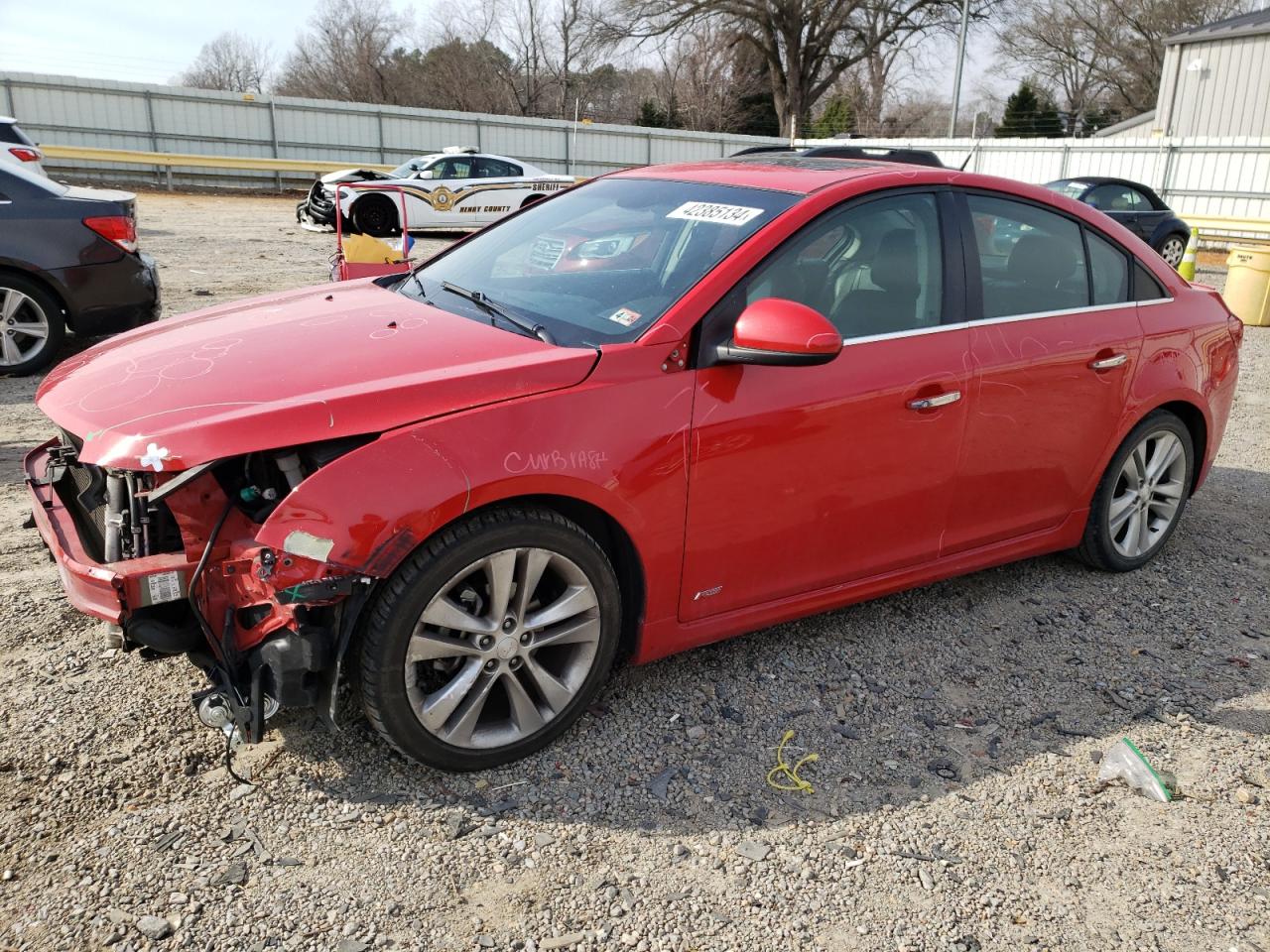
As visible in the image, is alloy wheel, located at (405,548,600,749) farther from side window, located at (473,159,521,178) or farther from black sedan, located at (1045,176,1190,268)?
side window, located at (473,159,521,178)

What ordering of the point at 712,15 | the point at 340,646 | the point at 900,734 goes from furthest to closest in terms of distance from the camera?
the point at 712,15 → the point at 900,734 → the point at 340,646

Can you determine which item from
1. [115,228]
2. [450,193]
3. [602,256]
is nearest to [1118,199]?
[450,193]

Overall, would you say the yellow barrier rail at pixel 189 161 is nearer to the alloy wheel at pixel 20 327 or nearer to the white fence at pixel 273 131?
the white fence at pixel 273 131

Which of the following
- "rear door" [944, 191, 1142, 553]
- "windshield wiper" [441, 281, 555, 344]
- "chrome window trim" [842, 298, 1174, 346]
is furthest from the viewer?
"rear door" [944, 191, 1142, 553]

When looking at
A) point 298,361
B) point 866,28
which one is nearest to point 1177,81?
point 866,28

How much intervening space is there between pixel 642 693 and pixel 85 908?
169 cm

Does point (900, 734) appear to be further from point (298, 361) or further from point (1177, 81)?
point (1177, 81)

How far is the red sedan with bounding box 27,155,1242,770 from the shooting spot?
2.60 metres

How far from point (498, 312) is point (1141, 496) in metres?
2.98

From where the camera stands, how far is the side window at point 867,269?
327 cm

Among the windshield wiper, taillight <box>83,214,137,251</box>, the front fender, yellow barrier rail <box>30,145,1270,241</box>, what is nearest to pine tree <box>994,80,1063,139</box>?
yellow barrier rail <box>30,145,1270,241</box>

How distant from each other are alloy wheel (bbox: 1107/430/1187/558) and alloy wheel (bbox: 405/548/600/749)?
2617 millimetres

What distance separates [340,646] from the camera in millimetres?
2604

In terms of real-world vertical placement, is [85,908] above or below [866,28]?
below
